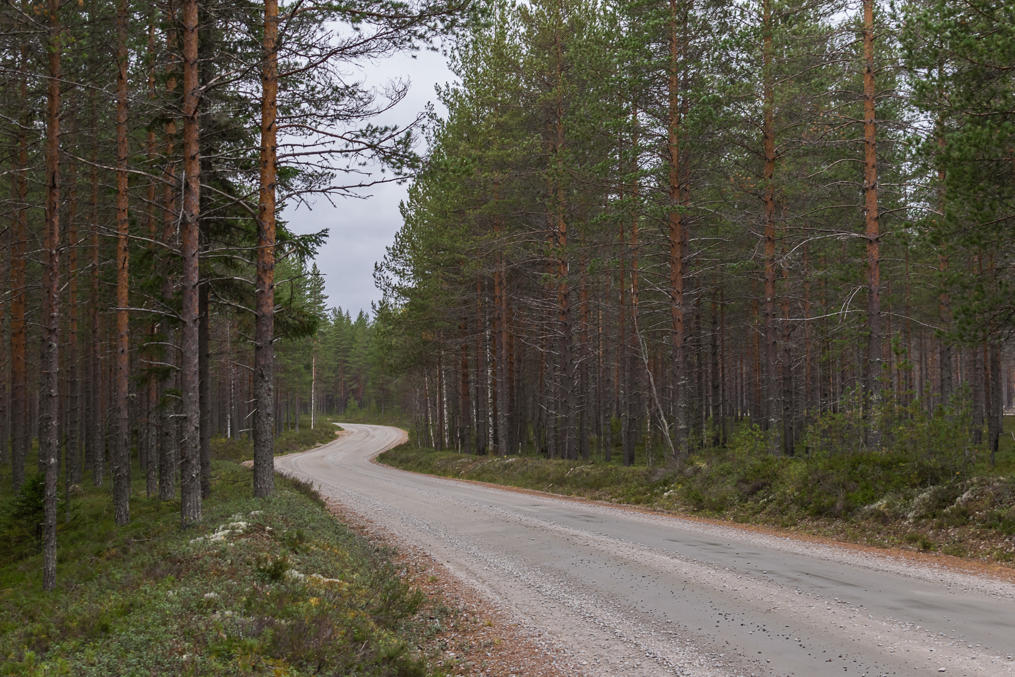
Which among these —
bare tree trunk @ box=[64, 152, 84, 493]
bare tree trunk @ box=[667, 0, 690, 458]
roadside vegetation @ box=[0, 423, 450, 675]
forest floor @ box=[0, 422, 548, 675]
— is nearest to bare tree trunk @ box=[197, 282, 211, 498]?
roadside vegetation @ box=[0, 423, 450, 675]

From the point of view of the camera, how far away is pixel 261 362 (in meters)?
12.2

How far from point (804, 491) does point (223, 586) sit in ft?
36.3

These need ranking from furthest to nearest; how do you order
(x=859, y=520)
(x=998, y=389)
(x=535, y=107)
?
(x=998, y=389) < (x=535, y=107) < (x=859, y=520)

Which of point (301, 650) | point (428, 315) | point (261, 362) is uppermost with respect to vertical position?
point (428, 315)

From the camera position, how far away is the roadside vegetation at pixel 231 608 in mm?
4781

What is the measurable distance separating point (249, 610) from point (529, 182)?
21006 mm

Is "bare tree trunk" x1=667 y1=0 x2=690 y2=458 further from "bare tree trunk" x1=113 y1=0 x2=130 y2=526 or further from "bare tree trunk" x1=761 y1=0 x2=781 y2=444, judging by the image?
"bare tree trunk" x1=113 y1=0 x2=130 y2=526

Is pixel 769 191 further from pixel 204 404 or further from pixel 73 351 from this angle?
pixel 73 351

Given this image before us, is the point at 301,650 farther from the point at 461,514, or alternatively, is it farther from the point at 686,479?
the point at 686,479

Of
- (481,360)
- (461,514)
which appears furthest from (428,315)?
(461,514)

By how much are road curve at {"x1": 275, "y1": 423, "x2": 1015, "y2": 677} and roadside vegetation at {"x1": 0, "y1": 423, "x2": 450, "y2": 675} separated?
4.94 feet

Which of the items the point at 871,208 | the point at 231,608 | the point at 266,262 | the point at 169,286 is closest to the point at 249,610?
the point at 231,608

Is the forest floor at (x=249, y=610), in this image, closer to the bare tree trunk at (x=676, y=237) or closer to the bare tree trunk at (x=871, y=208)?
the bare tree trunk at (x=676, y=237)

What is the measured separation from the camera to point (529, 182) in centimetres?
2466
